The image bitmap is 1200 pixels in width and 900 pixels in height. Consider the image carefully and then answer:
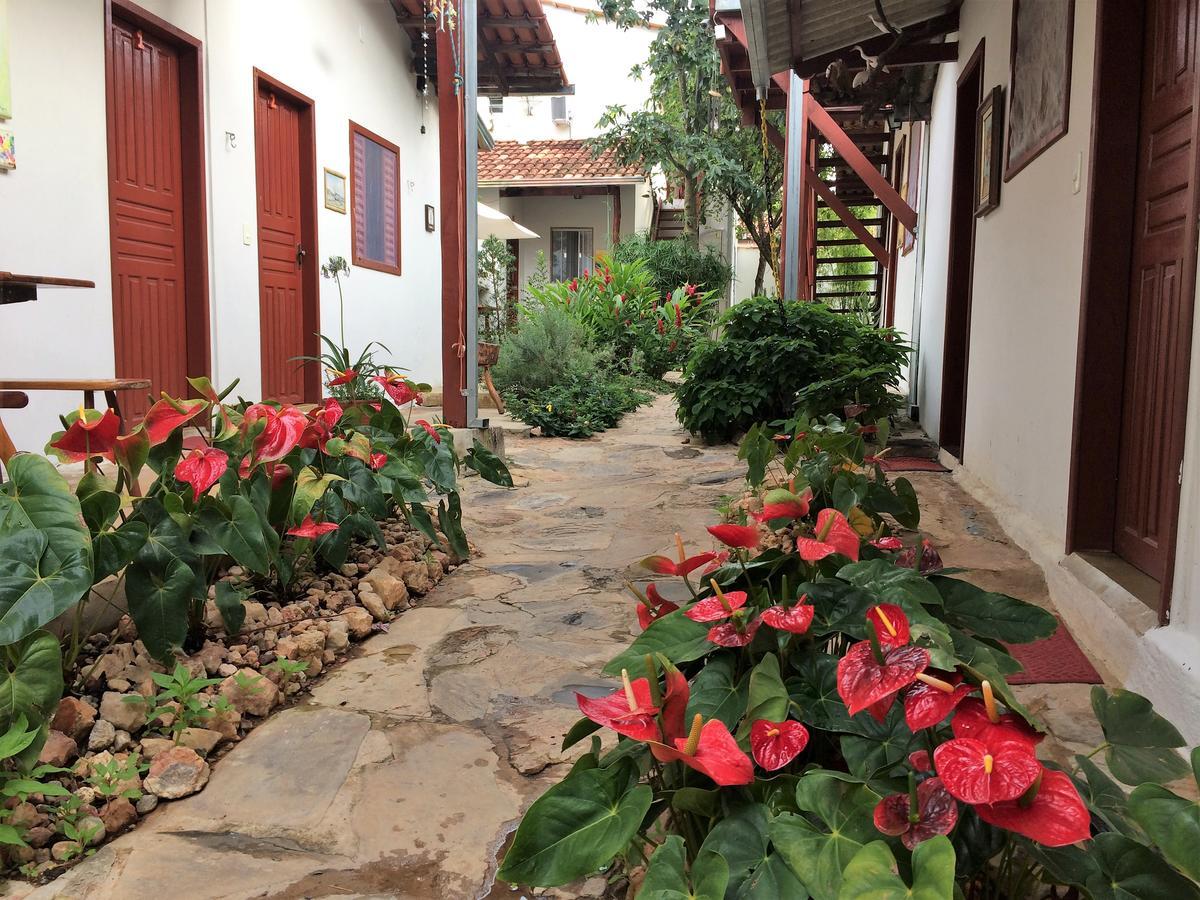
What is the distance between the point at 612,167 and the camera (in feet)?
56.4

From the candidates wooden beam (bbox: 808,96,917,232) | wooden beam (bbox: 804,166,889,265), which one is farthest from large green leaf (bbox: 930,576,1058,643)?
wooden beam (bbox: 804,166,889,265)

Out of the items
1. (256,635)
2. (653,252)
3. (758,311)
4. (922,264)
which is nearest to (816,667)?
(256,635)

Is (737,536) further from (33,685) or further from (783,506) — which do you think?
(33,685)

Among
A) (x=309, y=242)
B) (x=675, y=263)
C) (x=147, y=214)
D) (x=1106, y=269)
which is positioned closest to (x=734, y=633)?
(x=1106, y=269)

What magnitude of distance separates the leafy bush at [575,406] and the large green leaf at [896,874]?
647 cm

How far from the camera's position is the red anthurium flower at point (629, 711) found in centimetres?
103

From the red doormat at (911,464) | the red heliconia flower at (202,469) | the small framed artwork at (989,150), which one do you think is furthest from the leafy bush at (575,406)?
the red heliconia flower at (202,469)

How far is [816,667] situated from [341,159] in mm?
7328

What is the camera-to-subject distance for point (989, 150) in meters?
4.57

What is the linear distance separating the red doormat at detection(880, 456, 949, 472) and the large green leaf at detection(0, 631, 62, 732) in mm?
4114

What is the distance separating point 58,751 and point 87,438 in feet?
2.10

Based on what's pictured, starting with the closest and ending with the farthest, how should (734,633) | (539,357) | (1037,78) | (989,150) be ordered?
(734,633) → (1037,78) → (989,150) → (539,357)

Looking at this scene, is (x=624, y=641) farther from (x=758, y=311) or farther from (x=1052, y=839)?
(x=758, y=311)

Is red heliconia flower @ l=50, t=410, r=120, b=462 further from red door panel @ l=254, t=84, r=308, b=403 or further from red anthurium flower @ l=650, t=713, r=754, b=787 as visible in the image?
red door panel @ l=254, t=84, r=308, b=403
